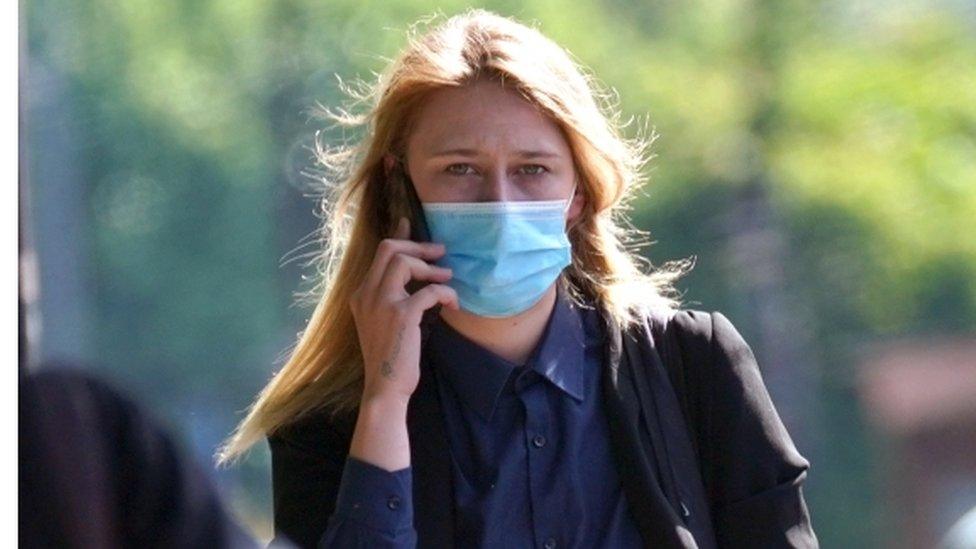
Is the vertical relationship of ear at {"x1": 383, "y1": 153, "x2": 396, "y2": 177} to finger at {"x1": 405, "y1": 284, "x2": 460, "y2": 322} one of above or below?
above

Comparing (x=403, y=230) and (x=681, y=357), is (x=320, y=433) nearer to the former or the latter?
(x=403, y=230)

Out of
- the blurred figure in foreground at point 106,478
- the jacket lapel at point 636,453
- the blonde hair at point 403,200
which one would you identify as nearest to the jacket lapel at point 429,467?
the blonde hair at point 403,200

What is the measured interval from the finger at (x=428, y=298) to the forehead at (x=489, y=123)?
0.66ft

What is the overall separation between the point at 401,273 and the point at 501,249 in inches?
5.6

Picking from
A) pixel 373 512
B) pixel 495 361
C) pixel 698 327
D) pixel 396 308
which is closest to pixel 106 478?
pixel 373 512

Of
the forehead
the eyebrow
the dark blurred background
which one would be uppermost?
the forehead

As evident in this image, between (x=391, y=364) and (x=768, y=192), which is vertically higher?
(x=391, y=364)

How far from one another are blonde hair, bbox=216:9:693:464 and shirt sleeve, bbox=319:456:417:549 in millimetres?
199

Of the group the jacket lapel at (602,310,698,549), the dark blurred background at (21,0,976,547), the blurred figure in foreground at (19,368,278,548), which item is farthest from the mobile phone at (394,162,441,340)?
the dark blurred background at (21,0,976,547)

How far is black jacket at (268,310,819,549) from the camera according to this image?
2.37m

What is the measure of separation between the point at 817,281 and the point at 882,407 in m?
0.65

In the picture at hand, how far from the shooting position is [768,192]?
807 cm

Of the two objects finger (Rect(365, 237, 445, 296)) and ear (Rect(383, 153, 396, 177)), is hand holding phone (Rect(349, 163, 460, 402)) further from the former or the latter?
ear (Rect(383, 153, 396, 177))

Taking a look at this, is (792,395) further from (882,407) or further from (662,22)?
(662,22)
